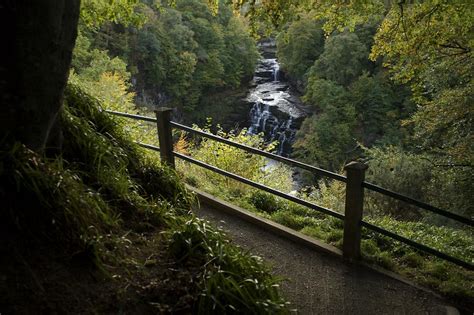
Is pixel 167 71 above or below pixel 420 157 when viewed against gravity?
above

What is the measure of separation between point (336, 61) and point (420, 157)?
20281mm

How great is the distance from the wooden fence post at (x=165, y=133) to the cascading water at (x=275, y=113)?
103 feet

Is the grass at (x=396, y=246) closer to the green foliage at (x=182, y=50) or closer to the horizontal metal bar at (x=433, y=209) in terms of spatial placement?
the horizontal metal bar at (x=433, y=209)

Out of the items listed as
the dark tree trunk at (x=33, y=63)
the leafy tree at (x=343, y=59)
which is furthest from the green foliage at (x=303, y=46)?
the dark tree trunk at (x=33, y=63)

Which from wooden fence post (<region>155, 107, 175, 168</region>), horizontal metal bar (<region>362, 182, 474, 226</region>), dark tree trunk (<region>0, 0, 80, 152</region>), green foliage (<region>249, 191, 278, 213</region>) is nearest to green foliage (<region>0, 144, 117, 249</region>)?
dark tree trunk (<region>0, 0, 80, 152</region>)

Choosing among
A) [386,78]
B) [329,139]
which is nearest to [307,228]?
[329,139]

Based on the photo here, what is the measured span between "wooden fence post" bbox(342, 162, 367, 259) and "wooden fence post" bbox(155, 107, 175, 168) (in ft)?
8.94

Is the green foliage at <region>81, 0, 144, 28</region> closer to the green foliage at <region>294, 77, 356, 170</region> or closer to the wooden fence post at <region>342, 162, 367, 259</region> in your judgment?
the wooden fence post at <region>342, 162, 367, 259</region>

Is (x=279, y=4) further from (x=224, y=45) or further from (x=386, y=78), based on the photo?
(x=224, y=45)

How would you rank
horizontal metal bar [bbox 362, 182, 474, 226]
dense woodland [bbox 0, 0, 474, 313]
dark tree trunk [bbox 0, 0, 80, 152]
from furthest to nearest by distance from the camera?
horizontal metal bar [bbox 362, 182, 474, 226] → dense woodland [bbox 0, 0, 474, 313] → dark tree trunk [bbox 0, 0, 80, 152]

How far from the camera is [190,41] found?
4100cm

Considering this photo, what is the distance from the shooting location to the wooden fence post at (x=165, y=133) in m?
6.10

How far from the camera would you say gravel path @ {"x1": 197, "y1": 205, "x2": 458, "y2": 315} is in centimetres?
403

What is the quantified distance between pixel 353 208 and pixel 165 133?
10.0 feet
